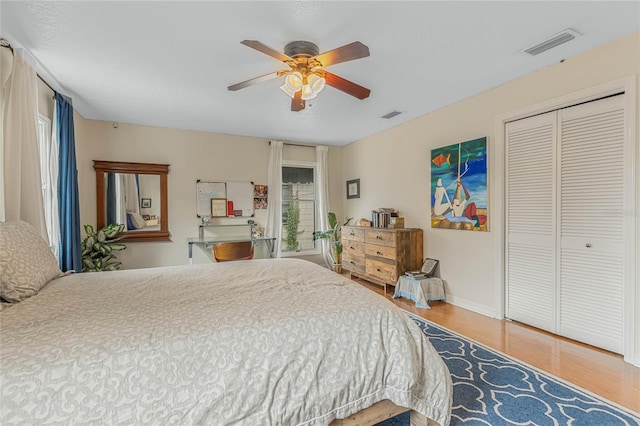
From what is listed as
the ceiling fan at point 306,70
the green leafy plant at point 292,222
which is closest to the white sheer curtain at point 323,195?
the green leafy plant at point 292,222

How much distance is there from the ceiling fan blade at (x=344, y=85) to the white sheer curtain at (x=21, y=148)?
2376 millimetres

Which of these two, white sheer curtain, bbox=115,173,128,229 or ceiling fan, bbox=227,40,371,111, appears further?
white sheer curtain, bbox=115,173,128,229

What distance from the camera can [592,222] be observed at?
99.0 inches

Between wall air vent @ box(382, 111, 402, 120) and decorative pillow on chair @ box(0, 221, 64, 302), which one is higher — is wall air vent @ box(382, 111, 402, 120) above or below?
above

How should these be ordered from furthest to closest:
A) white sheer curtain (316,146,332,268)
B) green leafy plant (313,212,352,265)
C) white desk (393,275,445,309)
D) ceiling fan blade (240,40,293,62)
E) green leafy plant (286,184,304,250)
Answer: white sheer curtain (316,146,332,268), green leafy plant (286,184,304,250), green leafy plant (313,212,352,265), white desk (393,275,445,309), ceiling fan blade (240,40,293,62)

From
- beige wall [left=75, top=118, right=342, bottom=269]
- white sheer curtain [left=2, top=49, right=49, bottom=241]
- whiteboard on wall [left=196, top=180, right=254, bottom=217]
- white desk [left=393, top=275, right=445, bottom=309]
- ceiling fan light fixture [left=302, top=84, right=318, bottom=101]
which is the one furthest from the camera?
whiteboard on wall [left=196, top=180, right=254, bottom=217]

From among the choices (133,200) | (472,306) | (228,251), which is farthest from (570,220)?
(133,200)

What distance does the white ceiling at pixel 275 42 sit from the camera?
1.93 m

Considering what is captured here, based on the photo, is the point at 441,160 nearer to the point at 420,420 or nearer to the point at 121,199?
the point at 420,420

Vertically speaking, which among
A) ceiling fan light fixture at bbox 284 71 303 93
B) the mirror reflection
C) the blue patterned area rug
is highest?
ceiling fan light fixture at bbox 284 71 303 93

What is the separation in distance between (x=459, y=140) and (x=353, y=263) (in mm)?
2428

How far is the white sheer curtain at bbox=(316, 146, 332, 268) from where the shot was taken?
18.7 feet

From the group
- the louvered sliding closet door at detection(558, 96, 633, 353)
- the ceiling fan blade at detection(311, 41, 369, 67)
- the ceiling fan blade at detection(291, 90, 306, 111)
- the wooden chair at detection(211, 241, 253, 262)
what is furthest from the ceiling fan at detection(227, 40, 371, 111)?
the louvered sliding closet door at detection(558, 96, 633, 353)

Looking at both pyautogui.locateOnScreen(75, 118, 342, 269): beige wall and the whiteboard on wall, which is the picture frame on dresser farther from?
the whiteboard on wall
